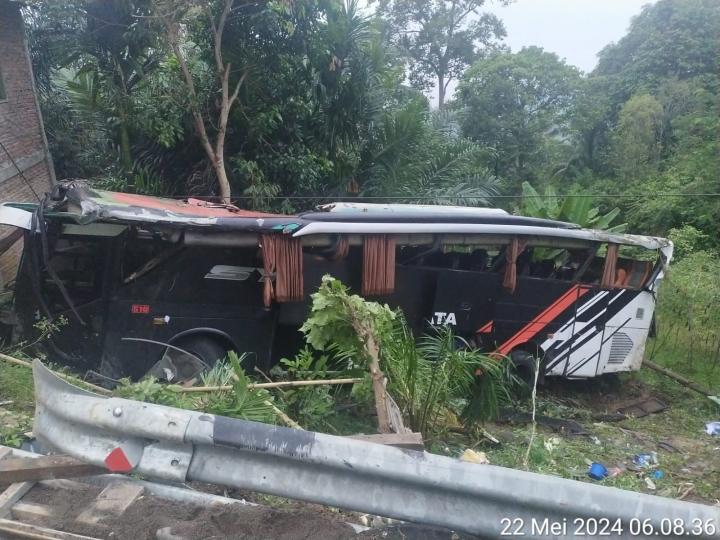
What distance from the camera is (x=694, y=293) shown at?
996 centimetres

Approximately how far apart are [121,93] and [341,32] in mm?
3952

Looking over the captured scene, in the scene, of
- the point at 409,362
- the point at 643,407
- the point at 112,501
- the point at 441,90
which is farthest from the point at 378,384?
the point at 441,90

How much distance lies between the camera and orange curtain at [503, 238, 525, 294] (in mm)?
7367

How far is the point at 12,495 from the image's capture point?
286cm

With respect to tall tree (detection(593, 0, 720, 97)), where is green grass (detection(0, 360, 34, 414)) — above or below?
below

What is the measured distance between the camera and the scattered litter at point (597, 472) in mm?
4977

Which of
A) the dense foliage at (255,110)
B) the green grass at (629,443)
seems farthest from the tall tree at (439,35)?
the green grass at (629,443)

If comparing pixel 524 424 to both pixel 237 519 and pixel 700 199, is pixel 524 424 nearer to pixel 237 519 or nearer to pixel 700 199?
pixel 237 519

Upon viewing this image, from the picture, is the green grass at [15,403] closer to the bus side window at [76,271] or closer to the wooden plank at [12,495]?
the wooden plank at [12,495]

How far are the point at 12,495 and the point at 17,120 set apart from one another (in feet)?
33.8

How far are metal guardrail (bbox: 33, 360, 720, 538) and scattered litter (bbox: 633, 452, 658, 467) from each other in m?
3.49

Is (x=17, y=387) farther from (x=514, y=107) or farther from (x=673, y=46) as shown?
(x=673, y=46)

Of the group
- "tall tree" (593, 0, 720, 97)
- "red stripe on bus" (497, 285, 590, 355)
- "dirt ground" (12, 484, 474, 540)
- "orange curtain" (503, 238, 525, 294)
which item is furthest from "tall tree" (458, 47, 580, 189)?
"dirt ground" (12, 484, 474, 540)

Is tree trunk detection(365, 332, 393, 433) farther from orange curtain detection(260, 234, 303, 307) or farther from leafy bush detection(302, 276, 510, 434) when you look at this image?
orange curtain detection(260, 234, 303, 307)
